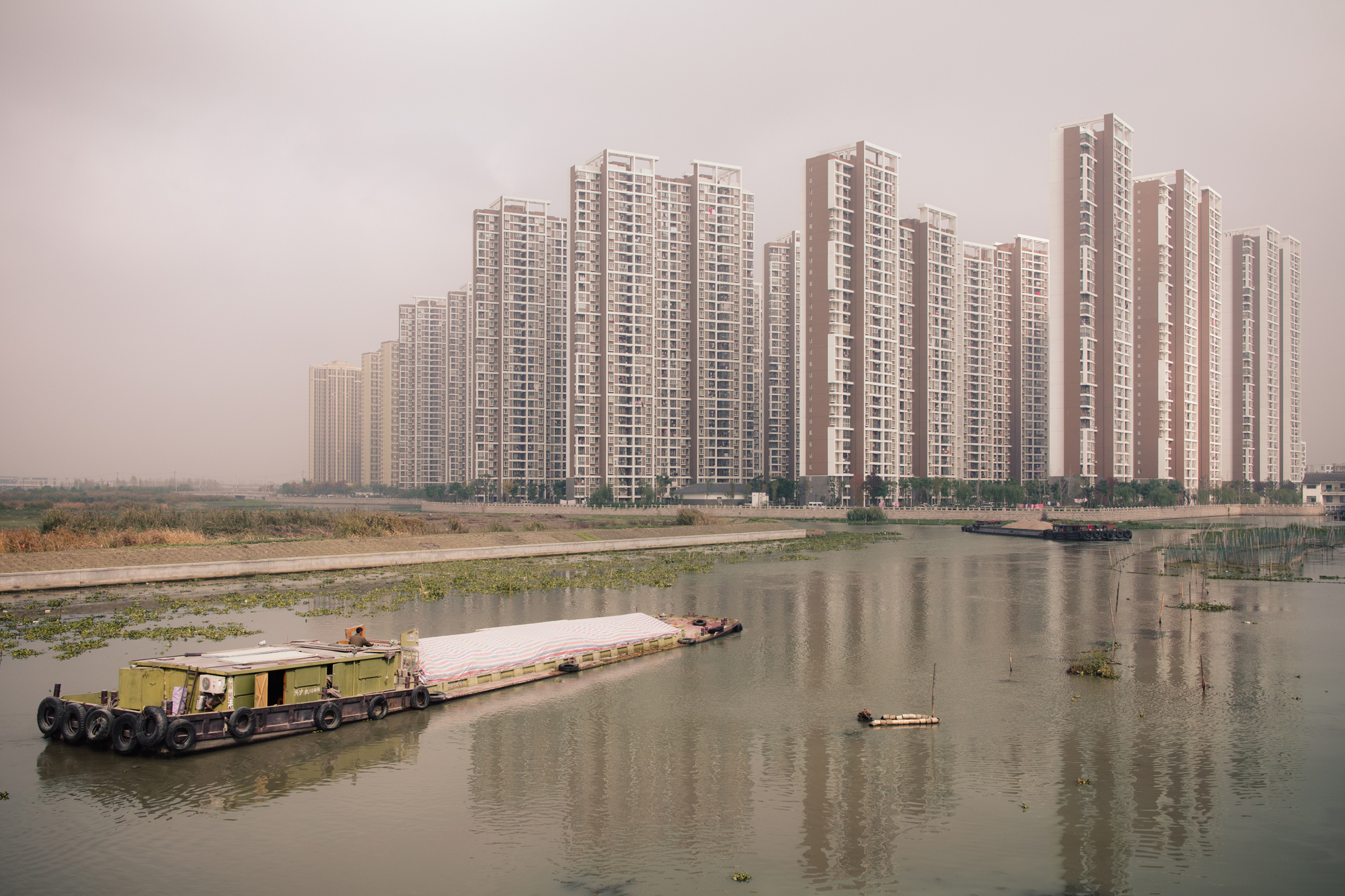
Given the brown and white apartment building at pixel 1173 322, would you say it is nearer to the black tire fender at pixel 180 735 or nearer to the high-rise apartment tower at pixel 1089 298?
the high-rise apartment tower at pixel 1089 298

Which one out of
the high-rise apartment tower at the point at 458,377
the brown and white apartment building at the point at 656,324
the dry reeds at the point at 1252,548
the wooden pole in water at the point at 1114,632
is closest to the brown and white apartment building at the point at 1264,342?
the dry reeds at the point at 1252,548

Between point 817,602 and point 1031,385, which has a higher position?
point 1031,385

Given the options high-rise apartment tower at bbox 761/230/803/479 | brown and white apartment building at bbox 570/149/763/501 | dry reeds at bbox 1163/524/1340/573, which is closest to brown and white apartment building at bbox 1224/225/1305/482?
high-rise apartment tower at bbox 761/230/803/479

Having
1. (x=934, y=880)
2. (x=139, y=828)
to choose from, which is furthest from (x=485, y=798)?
(x=934, y=880)

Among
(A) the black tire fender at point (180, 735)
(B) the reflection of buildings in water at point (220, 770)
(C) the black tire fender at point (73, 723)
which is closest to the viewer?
(B) the reflection of buildings in water at point (220, 770)

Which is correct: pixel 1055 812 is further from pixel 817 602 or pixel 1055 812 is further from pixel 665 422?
pixel 665 422

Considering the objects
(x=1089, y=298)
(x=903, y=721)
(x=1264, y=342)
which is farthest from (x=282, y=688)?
(x=1264, y=342)
